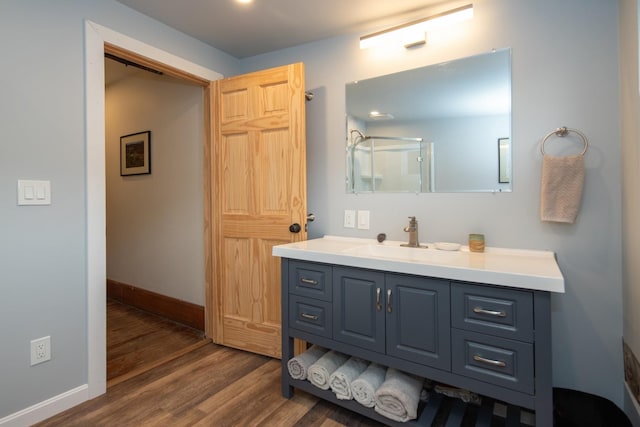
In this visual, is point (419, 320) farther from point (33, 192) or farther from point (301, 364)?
point (33, 192)

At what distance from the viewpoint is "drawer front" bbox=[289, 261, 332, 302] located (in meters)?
1.73

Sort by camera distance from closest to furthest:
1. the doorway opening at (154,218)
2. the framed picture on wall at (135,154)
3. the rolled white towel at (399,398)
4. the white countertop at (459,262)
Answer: the white countertop at (459,262) < the rolled white towel at (399,398) < the doorway opening at (154,218) < the framed picture on wall at (135,154)

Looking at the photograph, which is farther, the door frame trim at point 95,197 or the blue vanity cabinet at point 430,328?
the door frame trim at point 95,197

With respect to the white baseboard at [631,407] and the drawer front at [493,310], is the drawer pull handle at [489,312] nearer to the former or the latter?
the drawer front at [493,310]

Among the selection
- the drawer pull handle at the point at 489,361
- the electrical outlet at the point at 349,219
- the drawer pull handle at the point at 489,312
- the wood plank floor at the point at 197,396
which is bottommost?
the wood plank floor at the point at 197,396

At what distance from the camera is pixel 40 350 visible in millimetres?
1684

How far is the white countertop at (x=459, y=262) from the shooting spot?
123cm

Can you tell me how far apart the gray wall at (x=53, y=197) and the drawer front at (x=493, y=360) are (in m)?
1.95

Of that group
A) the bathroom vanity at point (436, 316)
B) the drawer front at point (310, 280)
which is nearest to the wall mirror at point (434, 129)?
the bathroom vanity at point (436, 316)

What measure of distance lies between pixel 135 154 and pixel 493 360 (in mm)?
3496

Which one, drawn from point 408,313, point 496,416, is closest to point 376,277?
point 408,313

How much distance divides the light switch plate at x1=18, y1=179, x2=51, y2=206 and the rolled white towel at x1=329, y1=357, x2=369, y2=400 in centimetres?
173

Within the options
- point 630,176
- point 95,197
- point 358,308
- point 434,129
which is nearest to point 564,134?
point 630,176

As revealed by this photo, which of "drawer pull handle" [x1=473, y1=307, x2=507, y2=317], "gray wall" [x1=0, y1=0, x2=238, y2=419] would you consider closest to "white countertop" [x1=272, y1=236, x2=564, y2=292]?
"drawer pull handle" [x1=473, y1=307, x2=507, y2=317]
